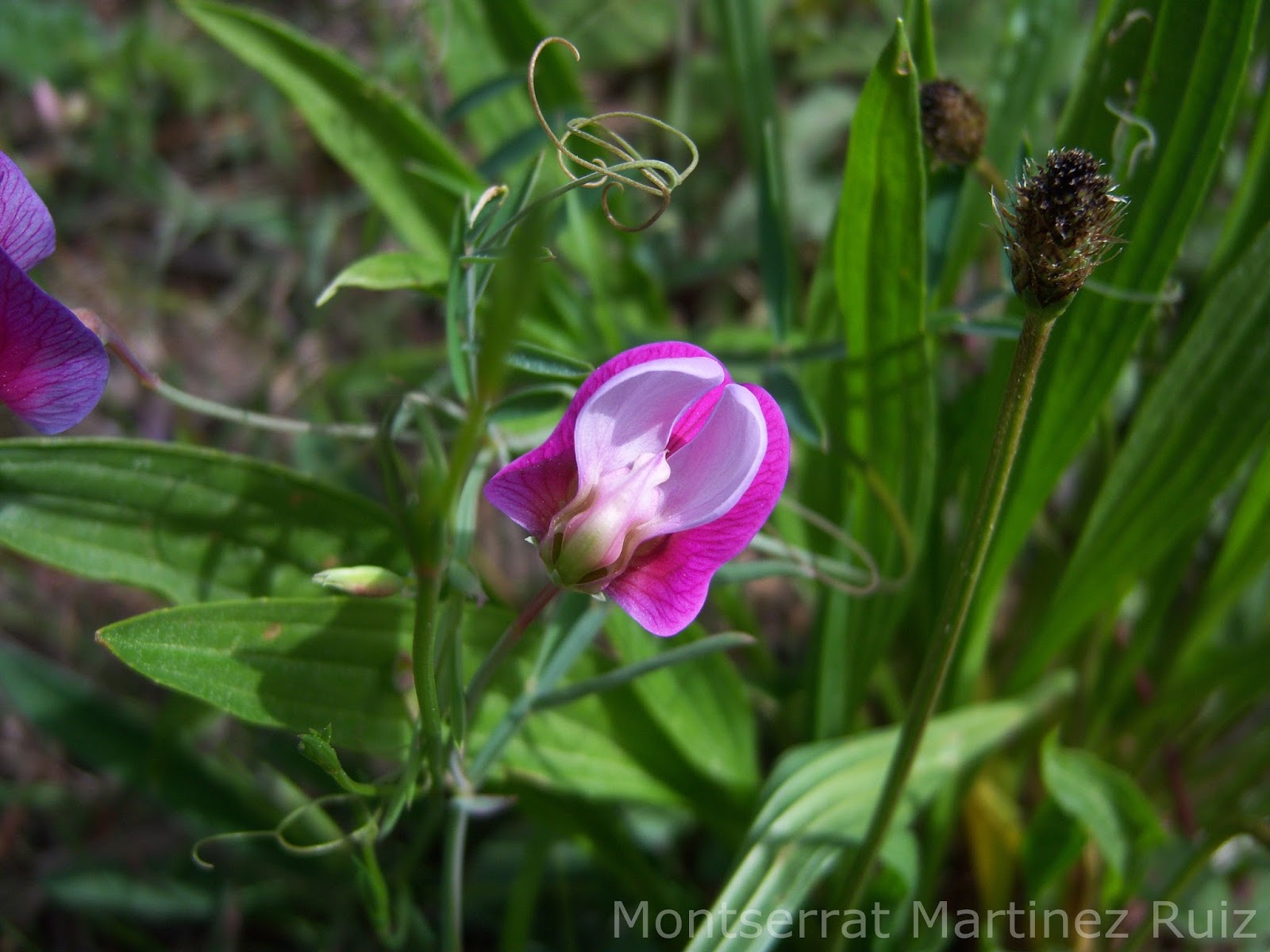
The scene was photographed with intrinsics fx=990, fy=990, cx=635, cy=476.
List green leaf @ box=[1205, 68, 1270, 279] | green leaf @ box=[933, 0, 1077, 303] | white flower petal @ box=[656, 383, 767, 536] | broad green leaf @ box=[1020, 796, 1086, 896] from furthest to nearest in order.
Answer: green leaf @ box=[933, 0, 1077, 303], broad green leaf @ box=[1020, 796, 1086, 896], green leaf @ box=[1205, 68, 1270, 279], white flower petal @ box=[656, 383, 767, 536]

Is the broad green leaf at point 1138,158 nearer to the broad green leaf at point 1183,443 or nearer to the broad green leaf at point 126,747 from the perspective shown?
the broad green leaf at point 1183,443

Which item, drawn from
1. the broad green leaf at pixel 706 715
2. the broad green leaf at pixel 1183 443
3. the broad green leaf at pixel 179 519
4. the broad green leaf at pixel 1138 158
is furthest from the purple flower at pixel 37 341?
the broad green leaf at pixel 1183 443

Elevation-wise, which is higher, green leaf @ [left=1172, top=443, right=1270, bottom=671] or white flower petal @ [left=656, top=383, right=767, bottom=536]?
white flower petal @ [left=656, top=383, right=767, bottom=536]

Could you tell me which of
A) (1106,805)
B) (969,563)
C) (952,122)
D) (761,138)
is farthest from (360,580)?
(1106,805)

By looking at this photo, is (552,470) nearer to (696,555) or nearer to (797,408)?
(696,555)

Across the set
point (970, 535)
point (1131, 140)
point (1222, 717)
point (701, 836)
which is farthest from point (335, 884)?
point (1131, 140)

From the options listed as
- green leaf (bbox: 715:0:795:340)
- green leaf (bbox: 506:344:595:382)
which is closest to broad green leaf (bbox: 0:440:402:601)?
green leaf (bbox: 506:344:595:382)

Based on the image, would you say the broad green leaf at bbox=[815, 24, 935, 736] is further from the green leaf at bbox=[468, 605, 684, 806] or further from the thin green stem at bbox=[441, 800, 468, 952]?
the thin green stem at bbox=[441, 800, 468, 952]
